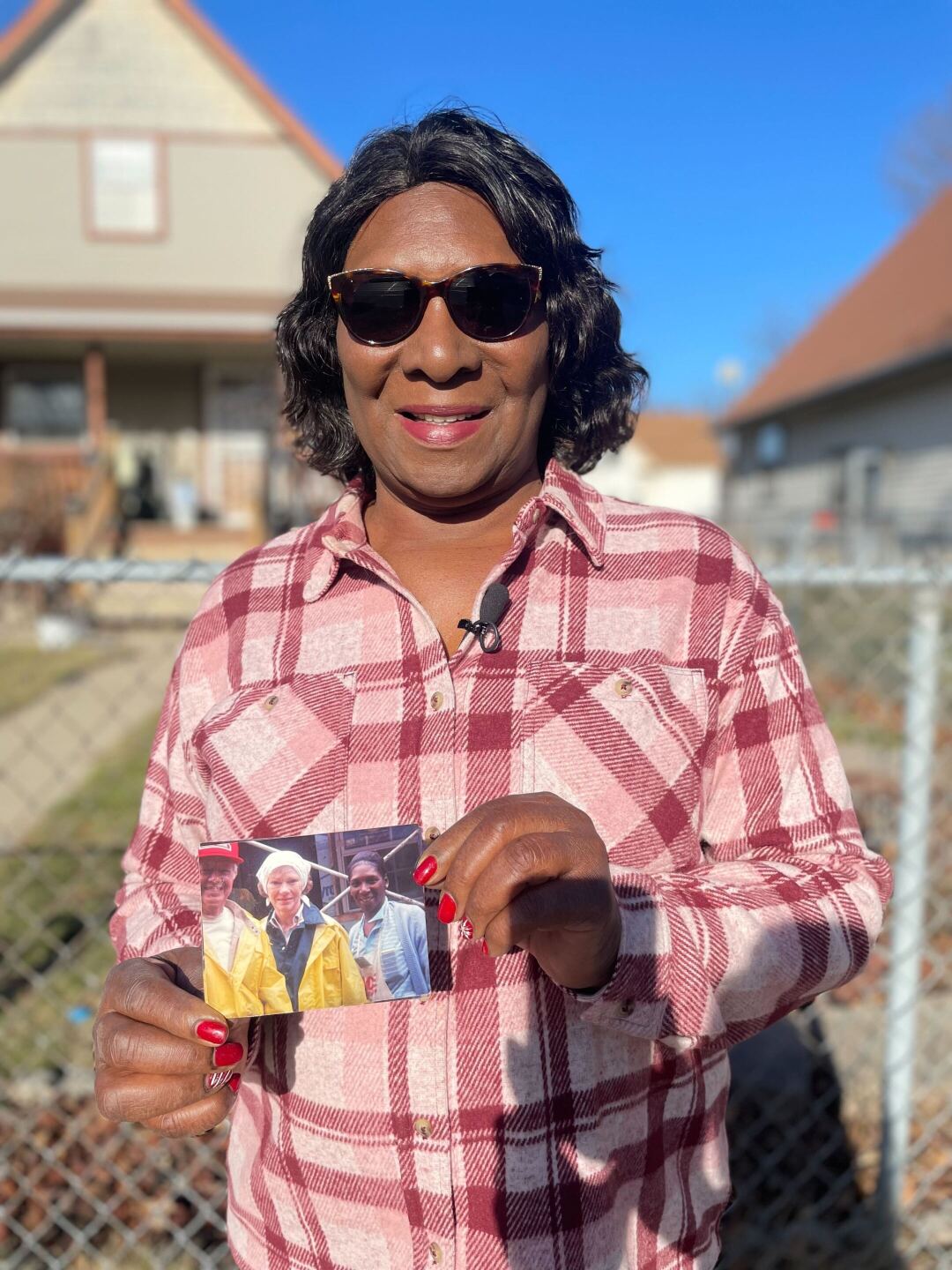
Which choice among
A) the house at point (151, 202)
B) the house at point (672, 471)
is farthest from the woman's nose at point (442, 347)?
the house at point (672, 471)

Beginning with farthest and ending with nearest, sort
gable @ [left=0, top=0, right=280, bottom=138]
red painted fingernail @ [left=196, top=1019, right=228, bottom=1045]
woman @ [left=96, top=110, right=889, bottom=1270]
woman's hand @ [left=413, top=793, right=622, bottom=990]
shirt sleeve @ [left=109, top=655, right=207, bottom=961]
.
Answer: gable @ [left=0, top=0, right=280, bottom=138], shirt sleeve @ [left=109, top=655, right=207, bottom=961], woman @ [left=96, top=110, right=889, bottom=1270], red painted fingernail @ [left=196, top=1019, right=228, bottom=1045], woman's hand @ [left=413, top=793, right=622, bottom=990]

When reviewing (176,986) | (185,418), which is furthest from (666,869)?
(185,418)

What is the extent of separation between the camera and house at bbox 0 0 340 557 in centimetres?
1362

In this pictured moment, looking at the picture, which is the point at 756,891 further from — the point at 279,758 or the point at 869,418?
the point at 869,418

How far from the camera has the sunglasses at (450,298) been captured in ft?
4.57

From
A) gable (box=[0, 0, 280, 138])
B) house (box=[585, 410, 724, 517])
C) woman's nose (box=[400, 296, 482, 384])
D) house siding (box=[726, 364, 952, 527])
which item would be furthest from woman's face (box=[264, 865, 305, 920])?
house (box=[585, 410, 724, 517])

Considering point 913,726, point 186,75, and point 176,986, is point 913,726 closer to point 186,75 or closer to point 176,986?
point 176,986

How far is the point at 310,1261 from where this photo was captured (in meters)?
1.42

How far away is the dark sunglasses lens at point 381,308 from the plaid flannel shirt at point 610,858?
1.00ft

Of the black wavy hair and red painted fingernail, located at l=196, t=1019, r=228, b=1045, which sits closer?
red painted fingernail, located at l=196, t=1019, r=228, b=1045

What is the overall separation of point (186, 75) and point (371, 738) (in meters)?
15.5

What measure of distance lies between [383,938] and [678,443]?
54.9 m

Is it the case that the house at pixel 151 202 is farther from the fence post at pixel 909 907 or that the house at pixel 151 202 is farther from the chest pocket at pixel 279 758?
the chest pocket at pixel 279 758

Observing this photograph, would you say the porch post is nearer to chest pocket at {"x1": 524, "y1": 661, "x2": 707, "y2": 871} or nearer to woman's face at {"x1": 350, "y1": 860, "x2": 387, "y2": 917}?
chest pocket at {"x1": 524, "y1": 661, "x2": 707, "y2": 871}
